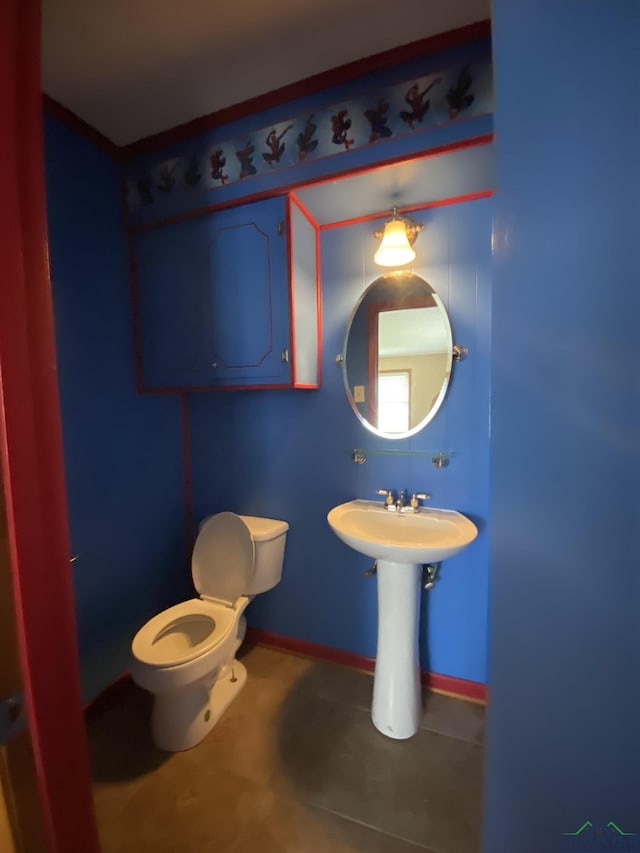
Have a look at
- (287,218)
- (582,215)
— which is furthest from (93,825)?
(287,218)

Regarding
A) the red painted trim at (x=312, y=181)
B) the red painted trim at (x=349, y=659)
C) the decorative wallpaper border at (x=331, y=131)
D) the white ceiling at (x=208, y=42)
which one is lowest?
the red painted trim at (x=349, y=659)

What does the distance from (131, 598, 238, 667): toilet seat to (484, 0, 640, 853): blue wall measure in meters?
1.22

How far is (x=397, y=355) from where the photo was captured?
167 cm

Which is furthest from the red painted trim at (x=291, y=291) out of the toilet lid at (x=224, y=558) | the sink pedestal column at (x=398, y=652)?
the sink pedestal column at (x=398, y=652)

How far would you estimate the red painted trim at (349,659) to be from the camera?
1663mm

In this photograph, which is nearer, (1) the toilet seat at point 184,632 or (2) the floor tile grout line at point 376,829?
(2) the floor tile grout line at point 376,829

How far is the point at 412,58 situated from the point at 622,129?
1.11 metres

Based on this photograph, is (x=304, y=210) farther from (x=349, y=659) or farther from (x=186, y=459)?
(x=349, y=659)

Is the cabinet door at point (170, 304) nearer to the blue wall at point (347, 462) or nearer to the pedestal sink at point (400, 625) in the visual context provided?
the blue wall at point (347, 462)

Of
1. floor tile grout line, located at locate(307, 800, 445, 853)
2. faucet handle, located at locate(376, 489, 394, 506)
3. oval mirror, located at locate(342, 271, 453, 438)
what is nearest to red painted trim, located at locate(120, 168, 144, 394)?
oval mirror, located at locate(342, 271, 453, 438)

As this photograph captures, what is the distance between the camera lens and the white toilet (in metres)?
1.35

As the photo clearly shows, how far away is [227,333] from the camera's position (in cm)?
162

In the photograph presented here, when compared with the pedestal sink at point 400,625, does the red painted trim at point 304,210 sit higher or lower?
higher

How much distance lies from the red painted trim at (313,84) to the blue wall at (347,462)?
50 centimetres
